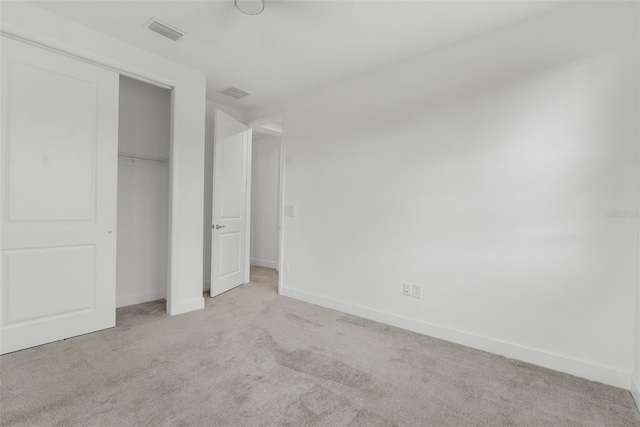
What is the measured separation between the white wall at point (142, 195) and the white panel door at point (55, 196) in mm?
714

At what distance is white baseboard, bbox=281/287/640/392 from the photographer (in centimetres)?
205

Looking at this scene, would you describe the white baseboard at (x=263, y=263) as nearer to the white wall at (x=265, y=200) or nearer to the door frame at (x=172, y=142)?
the white wall at (x=265, y=200)

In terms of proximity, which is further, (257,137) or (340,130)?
(257,137)

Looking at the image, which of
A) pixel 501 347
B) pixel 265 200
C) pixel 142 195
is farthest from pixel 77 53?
pixel 501 347

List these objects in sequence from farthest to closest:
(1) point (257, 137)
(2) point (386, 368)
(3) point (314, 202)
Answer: (1) point (257, 137)
(3) point (314, 202)
(2) point (386, 368)

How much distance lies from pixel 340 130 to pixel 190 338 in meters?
2.56

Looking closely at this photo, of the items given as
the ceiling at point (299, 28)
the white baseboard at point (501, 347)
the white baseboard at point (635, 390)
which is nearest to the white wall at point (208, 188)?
the ceiling at point (299, 28)

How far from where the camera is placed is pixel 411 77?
9.79ft

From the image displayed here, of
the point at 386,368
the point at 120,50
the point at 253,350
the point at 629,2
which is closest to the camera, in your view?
the point at 629,2

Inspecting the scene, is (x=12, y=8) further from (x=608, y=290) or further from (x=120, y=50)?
(x=608, y=290)

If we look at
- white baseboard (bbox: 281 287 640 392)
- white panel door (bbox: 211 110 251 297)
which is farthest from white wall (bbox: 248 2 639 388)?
white panel door (bbox: 211 110 251 297)

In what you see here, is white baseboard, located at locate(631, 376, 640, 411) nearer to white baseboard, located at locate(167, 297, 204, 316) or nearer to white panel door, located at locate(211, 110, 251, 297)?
white baseboard, located at locate(167, 297, 204, 316)

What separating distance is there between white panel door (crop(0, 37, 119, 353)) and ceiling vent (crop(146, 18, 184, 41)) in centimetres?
61

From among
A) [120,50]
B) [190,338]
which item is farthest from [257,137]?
[190,338]
